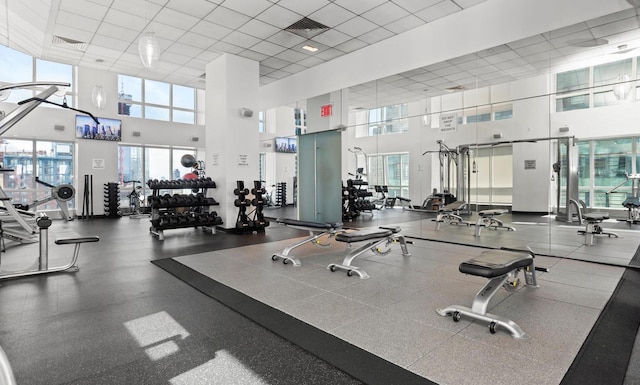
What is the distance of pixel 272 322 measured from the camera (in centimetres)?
253

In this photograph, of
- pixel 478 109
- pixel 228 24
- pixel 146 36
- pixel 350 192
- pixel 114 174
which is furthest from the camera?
pixel 114 174

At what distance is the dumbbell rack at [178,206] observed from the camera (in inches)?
247

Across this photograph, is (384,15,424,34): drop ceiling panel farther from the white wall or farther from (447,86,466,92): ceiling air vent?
the white wall

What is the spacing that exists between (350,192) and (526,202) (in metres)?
3.84

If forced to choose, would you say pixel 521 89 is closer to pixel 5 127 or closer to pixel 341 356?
pixel 341 356

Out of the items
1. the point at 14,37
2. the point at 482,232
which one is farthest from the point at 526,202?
the point at 14,37

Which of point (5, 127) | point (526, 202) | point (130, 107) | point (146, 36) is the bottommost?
point (526, 202)

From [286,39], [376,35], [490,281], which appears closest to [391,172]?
[376,35]

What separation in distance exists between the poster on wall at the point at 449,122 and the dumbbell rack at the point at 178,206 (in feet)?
15.2

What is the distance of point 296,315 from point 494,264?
1542 millimetres

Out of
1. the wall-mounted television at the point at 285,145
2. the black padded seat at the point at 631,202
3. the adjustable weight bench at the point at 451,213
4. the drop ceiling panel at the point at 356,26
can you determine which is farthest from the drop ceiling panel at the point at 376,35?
the wall-mounted television at the point at 285,145

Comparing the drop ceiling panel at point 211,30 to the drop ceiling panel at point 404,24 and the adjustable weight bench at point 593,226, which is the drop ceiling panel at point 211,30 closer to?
the drop ceiling panel at point 404,24

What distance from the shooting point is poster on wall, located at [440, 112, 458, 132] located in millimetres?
5625

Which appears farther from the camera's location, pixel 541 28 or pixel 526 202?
pixel 526 202
